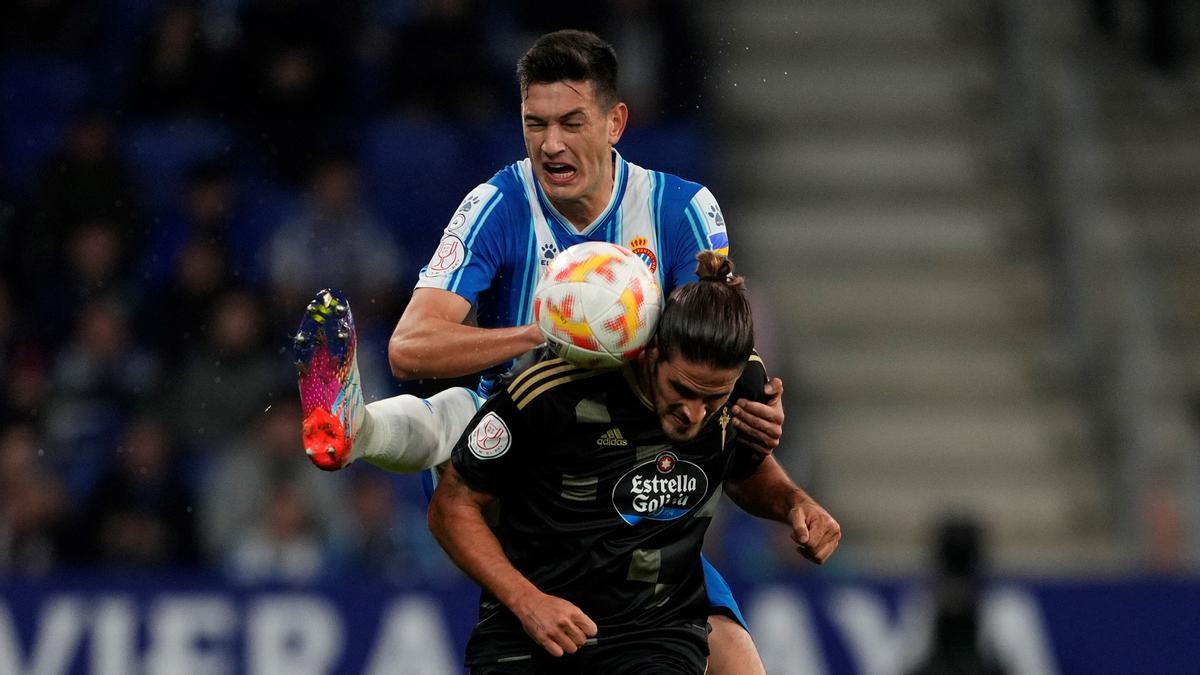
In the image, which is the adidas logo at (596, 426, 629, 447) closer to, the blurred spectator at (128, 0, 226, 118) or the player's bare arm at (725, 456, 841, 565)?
the player's bare arm at (725, 456, 841, 565)

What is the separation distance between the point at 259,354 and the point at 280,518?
805 millimetres

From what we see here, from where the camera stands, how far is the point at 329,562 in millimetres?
9727

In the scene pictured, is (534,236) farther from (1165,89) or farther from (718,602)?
(1165,89)

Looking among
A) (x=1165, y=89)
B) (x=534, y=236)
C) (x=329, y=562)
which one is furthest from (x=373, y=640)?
(x=1165, y=89)

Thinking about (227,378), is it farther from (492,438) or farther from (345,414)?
(492,438)

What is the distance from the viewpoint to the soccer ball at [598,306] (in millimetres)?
4453

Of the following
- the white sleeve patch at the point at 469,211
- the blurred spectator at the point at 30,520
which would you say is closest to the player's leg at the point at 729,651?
the white sleeve patch at the point at 469,211

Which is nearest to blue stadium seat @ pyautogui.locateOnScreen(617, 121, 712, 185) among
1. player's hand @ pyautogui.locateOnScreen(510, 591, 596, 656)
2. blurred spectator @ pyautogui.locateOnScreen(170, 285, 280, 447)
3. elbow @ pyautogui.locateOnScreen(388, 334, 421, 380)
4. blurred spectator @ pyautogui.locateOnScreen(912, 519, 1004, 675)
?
blurred spectator @ pyautogui.locateOnScreen(170, 285, 280, 447)

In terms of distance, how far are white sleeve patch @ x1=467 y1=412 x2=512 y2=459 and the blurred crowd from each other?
453 cm

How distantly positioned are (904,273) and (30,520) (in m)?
5.65

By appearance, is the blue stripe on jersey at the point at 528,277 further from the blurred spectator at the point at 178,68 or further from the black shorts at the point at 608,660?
the blurred spectator at the point at 178,68

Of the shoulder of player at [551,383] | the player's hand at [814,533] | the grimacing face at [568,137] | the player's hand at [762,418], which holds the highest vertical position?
the grimacing face at [568,137]

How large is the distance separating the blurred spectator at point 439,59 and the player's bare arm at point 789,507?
18.9 feet

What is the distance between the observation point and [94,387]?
9.92 m
